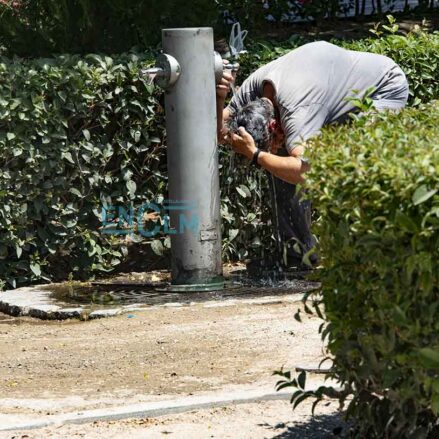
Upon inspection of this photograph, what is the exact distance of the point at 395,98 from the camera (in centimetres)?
661

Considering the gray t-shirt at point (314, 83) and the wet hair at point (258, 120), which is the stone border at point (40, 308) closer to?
the wet hair at point (258, 120)

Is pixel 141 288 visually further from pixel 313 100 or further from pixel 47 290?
pixel 313 100

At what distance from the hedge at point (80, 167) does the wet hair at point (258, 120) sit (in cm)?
134

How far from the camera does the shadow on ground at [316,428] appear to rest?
4.15 metres

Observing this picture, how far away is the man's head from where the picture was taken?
628 centimetres

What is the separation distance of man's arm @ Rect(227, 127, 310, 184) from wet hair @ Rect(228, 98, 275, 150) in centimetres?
3

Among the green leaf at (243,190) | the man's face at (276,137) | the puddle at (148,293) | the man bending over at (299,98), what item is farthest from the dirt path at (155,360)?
the green leaf at (243,190)

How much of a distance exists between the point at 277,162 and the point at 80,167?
1710 mm

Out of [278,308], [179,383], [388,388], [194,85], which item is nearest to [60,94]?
[194,85]

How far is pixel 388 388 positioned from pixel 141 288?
4.06m

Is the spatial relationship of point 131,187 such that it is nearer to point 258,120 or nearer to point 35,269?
point 35,269

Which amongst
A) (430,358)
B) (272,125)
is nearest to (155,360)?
(272,125)

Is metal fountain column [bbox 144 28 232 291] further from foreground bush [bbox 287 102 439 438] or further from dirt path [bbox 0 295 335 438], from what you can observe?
foreground bush [bbox 287 102 439 438]

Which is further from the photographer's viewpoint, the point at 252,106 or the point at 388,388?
the point at 252,106
